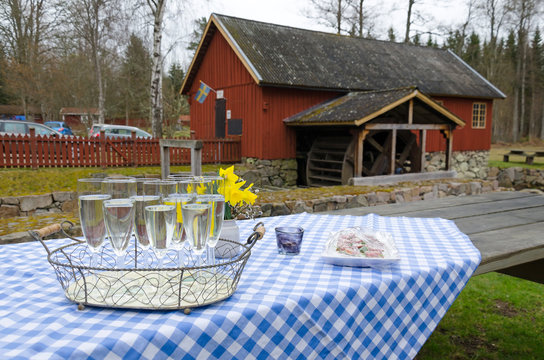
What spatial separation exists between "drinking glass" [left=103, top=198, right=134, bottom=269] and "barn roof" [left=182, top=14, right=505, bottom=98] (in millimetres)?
11571

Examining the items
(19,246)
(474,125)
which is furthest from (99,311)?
(474,125)

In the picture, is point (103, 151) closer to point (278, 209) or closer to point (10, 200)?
point (10, 200)

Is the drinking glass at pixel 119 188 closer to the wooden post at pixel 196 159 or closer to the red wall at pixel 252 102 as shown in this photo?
the wooden post at pixel 196 159

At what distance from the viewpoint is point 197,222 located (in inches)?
54.0

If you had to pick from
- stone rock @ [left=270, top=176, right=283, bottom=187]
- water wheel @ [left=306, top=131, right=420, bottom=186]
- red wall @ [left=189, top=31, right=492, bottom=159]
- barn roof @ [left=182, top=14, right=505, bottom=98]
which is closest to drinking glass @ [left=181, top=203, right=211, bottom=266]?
water wheel @ [left=306, top=131, right=420, bottom=186]

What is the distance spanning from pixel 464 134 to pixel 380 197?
41.9ft

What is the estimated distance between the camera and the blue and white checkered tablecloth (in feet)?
3.81

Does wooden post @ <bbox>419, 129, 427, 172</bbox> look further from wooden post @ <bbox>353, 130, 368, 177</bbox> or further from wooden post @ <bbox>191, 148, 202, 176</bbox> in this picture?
wooden post @ <bbox>191, 148, 202, 176</bbox>

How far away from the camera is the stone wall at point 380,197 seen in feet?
21.3

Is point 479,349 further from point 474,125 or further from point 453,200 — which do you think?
point 474,125

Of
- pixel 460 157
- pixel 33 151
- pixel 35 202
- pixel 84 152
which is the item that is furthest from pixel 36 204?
pixel 460 157

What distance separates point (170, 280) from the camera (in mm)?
1474

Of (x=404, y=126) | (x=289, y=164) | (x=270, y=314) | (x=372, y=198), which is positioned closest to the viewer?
(x=270, y=314)

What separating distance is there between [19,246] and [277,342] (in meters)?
1.55
